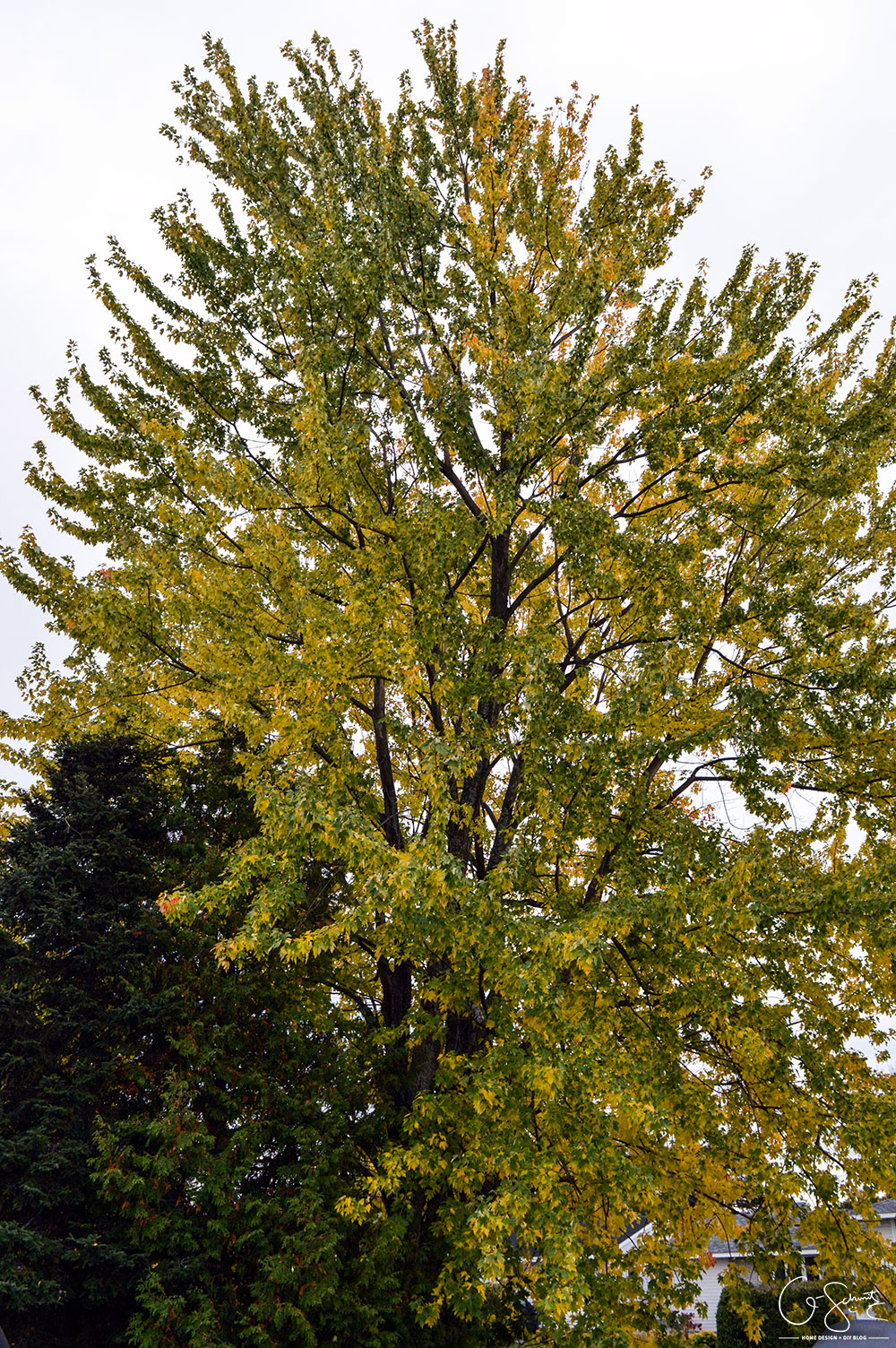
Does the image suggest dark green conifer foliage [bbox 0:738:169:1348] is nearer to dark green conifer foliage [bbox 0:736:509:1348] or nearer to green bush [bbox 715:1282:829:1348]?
dark green conifer foliage [bbox 0:736:509:1348]

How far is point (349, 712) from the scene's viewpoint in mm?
10039

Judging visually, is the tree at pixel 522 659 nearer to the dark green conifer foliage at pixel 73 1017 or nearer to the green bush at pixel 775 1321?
the dark green conifer foliage at pixel 73 1017

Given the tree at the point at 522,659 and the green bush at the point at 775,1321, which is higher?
the tree at the point at 522,659

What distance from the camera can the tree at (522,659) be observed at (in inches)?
230

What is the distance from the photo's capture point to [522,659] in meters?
6.73

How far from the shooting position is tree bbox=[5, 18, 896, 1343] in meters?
5.84

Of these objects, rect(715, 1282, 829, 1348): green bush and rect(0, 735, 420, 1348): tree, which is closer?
rect(0, 735, 420, 1348): tree

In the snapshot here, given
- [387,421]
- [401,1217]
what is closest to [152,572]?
[387,421]

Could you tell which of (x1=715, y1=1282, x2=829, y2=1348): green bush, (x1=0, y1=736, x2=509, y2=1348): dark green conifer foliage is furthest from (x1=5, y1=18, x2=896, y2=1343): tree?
(x1=715, y1=1282, x2=829, y2=1348): green bush

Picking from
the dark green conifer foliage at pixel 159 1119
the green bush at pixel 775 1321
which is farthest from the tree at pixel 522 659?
the green bush at pixel 775 1321

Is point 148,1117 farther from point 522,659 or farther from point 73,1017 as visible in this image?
point 522,659

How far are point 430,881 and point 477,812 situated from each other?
304cm

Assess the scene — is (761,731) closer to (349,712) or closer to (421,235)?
(349,712)

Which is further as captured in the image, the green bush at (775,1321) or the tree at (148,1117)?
the green bush at (775,1321)
